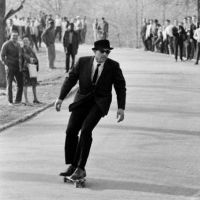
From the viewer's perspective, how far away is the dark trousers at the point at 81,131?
974cm

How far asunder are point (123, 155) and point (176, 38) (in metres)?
23.6

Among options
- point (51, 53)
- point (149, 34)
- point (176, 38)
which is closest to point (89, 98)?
point (51, 53)

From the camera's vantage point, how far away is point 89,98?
32.4ft

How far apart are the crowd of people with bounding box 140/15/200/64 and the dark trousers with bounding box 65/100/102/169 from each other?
73.4ft

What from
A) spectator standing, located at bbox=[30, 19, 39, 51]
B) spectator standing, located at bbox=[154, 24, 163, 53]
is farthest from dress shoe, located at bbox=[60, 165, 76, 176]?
spectator standing, located at bbox=[30, 19, 39, 51]

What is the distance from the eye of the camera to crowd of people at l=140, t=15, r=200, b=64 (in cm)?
3497

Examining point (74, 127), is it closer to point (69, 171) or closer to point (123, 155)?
point (69, 171)

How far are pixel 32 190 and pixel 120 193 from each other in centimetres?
99

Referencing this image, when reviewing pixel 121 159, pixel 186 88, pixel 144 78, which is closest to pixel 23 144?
pixel 121 159

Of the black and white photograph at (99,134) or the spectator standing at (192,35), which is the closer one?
the black and white photograph at (99,134)

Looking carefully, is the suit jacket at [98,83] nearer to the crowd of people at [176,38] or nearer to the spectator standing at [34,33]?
the crowd of people at [176,38]

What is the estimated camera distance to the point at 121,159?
11.8m

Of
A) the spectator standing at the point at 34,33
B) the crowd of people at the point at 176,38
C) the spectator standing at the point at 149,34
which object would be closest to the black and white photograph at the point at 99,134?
the crowd of people at the point at 176,38

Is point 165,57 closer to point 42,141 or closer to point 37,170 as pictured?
point 42,141
